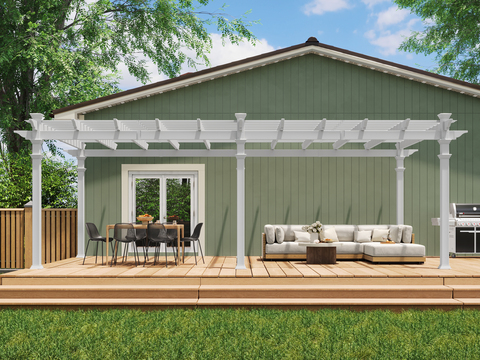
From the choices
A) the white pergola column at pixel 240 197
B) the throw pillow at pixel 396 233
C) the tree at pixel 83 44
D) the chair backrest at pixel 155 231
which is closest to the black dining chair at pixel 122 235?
the chair backrest at pixel 155 231

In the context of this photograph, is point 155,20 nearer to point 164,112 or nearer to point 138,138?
point 164,112

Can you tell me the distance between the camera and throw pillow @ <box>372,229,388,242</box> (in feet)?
30.7

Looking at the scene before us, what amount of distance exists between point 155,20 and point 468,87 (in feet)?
36.7

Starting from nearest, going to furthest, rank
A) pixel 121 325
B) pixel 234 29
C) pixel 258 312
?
pixel 121 325
pixel 258 312
pixel 234 29

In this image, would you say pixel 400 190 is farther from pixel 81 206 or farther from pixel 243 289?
pixel 81 206

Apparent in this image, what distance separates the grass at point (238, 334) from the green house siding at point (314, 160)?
417 centimetres

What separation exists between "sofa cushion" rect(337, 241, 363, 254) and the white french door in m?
3.31

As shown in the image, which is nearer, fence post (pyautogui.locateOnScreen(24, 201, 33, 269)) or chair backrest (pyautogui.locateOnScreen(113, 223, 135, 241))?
chair backrest (pyautogui.locateOnScreen(113, 223, 135, 241))

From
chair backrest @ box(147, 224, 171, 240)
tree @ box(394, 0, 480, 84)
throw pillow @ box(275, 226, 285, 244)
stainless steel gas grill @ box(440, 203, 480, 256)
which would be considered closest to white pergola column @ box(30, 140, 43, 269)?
chair backrest @ box(147, 224, 171, 240)

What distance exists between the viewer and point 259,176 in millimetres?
10203

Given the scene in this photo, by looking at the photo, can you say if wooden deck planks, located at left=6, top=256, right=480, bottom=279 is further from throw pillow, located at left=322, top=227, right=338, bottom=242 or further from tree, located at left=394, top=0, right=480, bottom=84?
tree, located at left=394, top=0, right=480, bottom=84

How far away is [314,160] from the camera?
33.5ft

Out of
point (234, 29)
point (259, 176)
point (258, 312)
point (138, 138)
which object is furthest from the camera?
point (234, 29)

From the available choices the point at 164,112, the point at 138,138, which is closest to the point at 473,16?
the point at 164,112
